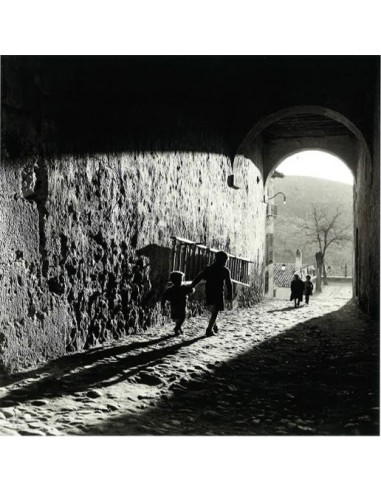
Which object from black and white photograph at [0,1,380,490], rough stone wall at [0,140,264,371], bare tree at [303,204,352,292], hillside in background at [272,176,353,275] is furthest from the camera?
hillside in background at [272,176,353,275]

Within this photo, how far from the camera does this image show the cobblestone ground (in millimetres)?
3152

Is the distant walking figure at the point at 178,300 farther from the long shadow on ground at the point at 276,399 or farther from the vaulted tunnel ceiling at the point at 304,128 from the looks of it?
the vaulted tunnel ceiling at the point at 304,128

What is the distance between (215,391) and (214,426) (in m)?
0.68

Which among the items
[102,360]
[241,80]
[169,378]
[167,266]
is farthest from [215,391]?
Answer: [241,80]

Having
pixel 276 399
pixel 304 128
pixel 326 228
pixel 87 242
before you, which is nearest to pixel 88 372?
pixel 87 242

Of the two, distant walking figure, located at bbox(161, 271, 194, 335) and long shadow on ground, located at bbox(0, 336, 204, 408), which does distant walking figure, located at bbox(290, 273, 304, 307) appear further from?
long shadow on ground, located at bbox(0, 336, 204, 408)

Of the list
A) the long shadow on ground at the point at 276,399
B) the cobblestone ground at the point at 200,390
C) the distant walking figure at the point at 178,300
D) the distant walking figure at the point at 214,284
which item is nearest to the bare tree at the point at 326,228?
the distant walking figure at the point at 214,284

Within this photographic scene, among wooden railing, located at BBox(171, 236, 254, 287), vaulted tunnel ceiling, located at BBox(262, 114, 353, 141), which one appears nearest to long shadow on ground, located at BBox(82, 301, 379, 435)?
wooden railing, located at BBox(171, 236, 254, 287)

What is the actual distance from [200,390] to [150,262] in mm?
2409

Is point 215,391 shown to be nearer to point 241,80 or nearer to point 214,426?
point 214,426

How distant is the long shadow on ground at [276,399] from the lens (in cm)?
315

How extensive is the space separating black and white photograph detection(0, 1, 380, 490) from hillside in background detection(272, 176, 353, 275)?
33117mm

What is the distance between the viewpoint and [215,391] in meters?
3.84

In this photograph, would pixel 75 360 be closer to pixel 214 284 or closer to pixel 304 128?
pixel 214 284
